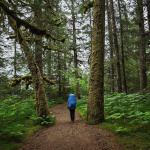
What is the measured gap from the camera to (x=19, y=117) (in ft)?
22.0

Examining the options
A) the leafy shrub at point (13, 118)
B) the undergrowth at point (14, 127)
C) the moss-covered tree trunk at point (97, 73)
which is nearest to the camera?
the undergrowth at point (14, 127)

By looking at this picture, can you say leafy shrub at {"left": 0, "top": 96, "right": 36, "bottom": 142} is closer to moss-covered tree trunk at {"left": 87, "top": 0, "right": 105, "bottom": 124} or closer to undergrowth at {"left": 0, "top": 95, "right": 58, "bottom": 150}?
undergrowth at {"left": 0, "top": 95, "right": 58, "bottom": 150}

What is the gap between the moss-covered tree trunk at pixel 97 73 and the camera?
5.42 meters

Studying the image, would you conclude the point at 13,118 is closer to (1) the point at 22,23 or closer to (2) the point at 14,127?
(2) the point at 14,127

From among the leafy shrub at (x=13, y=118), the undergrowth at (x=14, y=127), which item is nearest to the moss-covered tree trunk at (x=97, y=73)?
the undergrowth at (x=14, y=127)

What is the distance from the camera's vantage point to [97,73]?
561 cm

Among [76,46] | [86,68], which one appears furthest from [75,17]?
[86,68]

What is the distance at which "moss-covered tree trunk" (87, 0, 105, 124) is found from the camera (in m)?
5.42

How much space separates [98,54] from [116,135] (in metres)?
3.44

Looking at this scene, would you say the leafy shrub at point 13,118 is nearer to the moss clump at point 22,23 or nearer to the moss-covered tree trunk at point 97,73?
the moss-covered tree trunk at point 97,73

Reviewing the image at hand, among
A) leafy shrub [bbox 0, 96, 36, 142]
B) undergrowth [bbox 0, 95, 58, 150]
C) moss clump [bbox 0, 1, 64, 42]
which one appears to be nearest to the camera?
undergrowth [bbox 0, 95, 58, 150]

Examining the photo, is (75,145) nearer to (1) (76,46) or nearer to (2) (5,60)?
(2) (5,60)

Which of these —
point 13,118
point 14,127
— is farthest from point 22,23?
point 13,118

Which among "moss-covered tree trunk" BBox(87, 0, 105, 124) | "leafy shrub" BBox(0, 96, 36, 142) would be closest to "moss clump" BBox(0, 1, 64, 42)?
"moss-covered tree trunk" BBox(87, 0, 105, 124)
